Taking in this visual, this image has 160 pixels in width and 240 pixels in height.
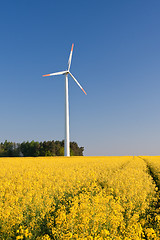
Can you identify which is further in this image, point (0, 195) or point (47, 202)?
point (0, 195)

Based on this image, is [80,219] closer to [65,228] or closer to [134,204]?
[65,228]

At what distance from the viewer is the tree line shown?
115m

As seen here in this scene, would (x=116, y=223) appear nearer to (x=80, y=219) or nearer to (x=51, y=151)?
(x=80, y=219)

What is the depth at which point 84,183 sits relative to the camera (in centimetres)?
1425

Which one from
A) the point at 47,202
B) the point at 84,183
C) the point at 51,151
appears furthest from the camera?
the point at 51,151

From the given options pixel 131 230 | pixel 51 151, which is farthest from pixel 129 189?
pixel 51 151

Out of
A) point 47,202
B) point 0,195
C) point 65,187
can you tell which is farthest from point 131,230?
point 0,195

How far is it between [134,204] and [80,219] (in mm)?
3754

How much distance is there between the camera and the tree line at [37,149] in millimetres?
115406

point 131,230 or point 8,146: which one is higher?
point 8,146

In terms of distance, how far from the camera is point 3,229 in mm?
7059

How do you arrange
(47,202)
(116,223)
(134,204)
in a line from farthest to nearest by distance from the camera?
(134,204) → (47,202) → (116,223)

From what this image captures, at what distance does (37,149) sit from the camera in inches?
4707

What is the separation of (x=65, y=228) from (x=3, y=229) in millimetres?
2184
